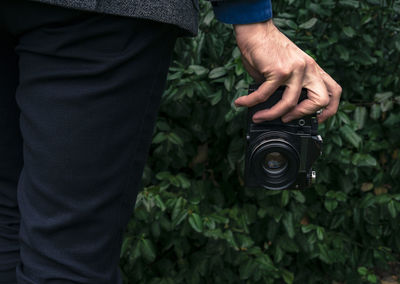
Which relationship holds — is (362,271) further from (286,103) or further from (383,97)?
(286,103)

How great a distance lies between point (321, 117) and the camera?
1.14 meters

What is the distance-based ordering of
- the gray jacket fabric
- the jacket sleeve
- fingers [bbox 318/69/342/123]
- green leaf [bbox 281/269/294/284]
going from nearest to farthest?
1. the gray jacket fabric
2. the jacket sleeve
3. fingers [bbox 318/69/342/123]
4. green leaf [bbox 281/269/294/284]

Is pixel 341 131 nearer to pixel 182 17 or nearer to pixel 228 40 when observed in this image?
→ pixel 228 40

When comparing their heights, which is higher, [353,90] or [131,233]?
[353,90]

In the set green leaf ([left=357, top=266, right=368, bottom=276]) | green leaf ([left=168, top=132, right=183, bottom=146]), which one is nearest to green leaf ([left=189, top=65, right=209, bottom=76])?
green leaf ([left=168, top=132, right=183, bottom=146])

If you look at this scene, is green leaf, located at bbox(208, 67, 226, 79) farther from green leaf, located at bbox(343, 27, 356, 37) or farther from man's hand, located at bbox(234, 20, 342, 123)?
man's hand, located at bbox(234, 20, 342, 123)

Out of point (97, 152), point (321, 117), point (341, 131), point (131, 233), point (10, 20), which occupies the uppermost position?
point (10, 20)

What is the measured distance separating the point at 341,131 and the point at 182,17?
1.20m

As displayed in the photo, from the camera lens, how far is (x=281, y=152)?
115 centimetres

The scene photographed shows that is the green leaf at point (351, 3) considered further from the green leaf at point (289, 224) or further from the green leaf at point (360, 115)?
the green leaf at point (289, 224)

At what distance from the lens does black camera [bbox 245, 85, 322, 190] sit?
1126 mm

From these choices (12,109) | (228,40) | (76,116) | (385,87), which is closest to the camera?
(76,116)

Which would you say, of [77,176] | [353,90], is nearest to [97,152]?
[77,176]

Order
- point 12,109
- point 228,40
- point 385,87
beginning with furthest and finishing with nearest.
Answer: point 385,87 < point 228,40 < point 12,109
